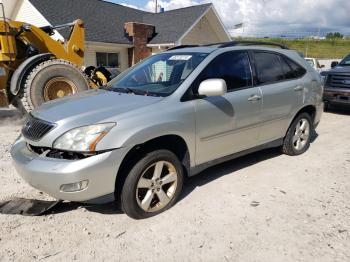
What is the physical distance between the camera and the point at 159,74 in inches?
176

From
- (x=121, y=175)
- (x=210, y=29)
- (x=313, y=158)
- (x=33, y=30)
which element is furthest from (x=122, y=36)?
(x=121, y=175)

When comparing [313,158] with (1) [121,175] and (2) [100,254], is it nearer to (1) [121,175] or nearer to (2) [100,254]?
(1) [121,175]

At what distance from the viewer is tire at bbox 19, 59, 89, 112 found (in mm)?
7234

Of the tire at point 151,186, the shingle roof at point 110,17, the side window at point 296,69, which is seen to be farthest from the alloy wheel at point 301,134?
the shingle roof at point 110,17

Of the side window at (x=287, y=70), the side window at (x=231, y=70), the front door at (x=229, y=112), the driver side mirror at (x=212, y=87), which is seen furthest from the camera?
the side window at (x=287, y=70)

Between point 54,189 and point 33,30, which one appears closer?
point 54,189

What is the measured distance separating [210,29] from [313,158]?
16691mm

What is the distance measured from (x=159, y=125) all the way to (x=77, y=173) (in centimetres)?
95

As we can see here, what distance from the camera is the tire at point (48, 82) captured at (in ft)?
23.7

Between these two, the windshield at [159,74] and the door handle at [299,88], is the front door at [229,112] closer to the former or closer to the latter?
the windshield at [159,74]

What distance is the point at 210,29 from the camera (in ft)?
68.3

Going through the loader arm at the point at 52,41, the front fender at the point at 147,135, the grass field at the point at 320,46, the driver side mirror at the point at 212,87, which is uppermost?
the grass field at the point at 320,46

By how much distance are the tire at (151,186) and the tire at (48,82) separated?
4.70 metres

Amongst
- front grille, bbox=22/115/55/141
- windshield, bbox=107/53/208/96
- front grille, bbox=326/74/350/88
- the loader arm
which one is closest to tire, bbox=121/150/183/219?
windshield, bbox=107/53/208/96
